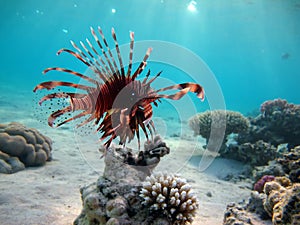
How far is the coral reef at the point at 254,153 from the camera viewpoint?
6.54 metres

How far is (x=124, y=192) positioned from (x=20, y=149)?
157 inches

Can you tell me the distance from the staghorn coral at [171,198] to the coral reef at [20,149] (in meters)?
3.87

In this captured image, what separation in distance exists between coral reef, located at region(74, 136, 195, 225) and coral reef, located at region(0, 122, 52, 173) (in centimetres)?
314

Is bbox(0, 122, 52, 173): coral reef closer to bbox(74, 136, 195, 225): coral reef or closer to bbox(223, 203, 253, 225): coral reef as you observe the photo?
bbox(74, 136, 195, 225): coral reef

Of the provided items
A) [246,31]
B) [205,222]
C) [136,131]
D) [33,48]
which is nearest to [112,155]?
[136,131]

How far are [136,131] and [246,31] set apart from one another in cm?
4993

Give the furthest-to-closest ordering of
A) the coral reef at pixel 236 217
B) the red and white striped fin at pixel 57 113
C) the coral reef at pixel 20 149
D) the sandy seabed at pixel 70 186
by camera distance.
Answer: the coral reef at pixel 20 149, the sandy seabed at pixel 70 186, the coral reef at pixel 236 217, the red and white striped fin at pixel 57 113

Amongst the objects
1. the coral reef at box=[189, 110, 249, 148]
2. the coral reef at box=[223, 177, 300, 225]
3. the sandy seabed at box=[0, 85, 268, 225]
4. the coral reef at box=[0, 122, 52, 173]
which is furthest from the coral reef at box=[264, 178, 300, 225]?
the coral reef at box=[189, 110, 249, 148]

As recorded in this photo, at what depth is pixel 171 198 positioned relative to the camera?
2.40 m

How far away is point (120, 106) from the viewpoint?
214 cm

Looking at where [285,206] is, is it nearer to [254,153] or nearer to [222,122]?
[254,153]

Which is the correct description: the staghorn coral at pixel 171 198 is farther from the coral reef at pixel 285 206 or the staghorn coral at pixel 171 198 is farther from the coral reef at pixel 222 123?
the coral reef at pixel 222 123

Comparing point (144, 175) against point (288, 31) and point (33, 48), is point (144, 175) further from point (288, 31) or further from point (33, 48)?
point (33, 48)

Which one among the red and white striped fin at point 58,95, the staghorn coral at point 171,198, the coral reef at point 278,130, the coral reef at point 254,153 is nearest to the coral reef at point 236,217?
the staghorn coral at point 171,198
